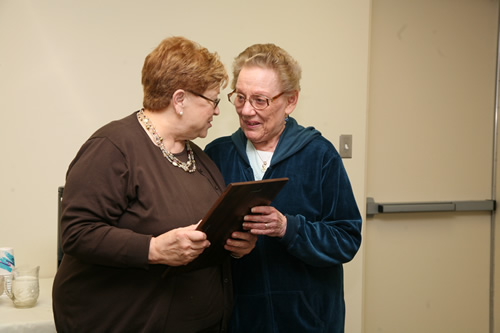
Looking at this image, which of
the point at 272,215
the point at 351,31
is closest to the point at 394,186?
the point at 351,31

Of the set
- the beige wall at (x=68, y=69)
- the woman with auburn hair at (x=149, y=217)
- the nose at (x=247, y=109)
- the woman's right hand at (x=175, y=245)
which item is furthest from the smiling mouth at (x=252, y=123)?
the beige wall at (x=68, y=69)

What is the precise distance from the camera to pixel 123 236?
1304 mm

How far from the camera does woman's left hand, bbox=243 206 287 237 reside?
1515mm

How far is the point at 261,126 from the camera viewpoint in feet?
5.75

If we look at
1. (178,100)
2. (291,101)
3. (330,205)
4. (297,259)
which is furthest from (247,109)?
(297,259)

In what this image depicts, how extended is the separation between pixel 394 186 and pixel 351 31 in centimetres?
88

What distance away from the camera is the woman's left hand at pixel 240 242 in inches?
61.2

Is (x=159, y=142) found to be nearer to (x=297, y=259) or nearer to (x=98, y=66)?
(x=297, y=259)

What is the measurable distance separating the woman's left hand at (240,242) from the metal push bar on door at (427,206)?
134 cm

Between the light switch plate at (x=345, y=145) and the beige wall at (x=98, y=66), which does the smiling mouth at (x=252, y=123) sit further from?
the light switch plate at (x=345, y=145)

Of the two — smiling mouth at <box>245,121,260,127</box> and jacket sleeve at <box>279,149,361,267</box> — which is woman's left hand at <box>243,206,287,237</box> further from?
smiling mouth at <box>245,121,260,127</box>

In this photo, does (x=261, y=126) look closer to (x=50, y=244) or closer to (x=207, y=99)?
(x=207, y=99)

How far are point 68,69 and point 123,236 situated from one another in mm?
1086

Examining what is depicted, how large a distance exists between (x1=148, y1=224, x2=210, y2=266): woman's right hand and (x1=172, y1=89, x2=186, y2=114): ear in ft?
1.16
